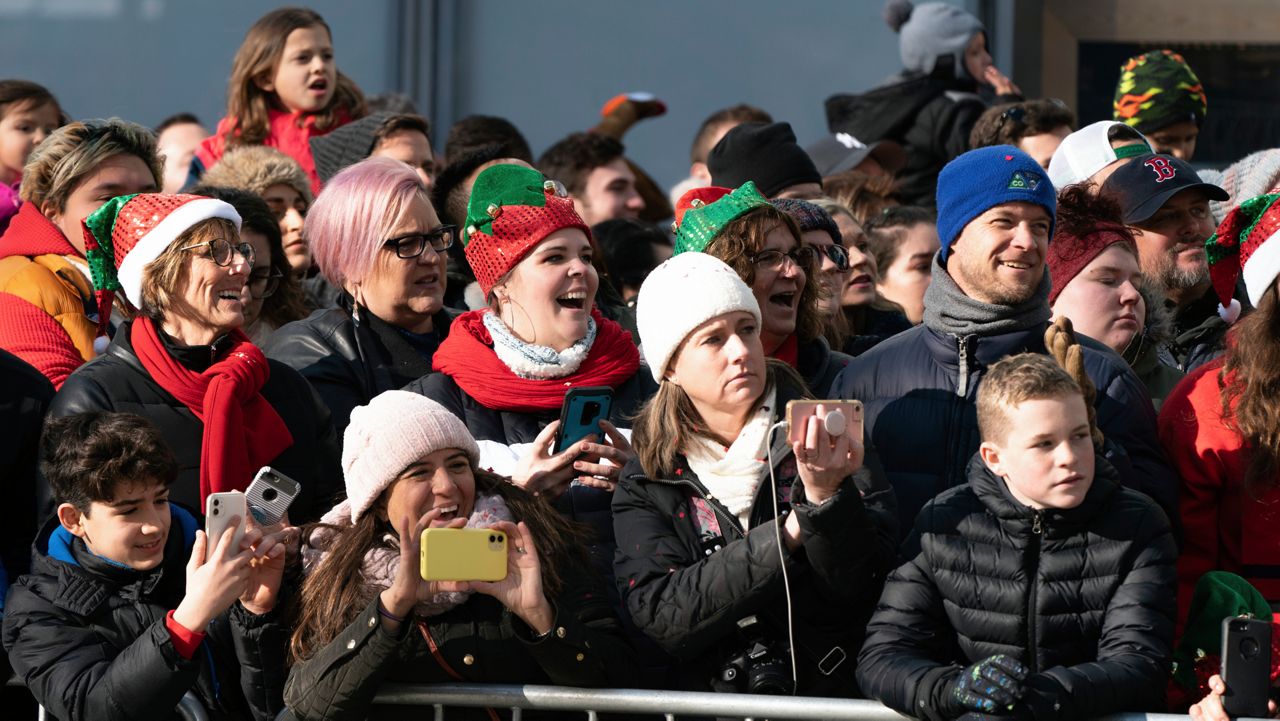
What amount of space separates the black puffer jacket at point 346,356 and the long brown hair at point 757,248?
1078mm

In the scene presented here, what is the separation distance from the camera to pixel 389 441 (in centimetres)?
460

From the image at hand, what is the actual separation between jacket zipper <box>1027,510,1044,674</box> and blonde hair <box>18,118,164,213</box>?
3.43 metres

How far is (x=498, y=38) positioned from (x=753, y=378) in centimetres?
725

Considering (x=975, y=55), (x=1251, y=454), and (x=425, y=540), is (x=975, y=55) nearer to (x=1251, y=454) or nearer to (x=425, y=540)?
(x=1251, y=454)

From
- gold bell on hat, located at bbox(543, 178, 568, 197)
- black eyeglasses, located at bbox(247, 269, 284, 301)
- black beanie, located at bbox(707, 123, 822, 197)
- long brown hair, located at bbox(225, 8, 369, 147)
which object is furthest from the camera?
long brown hair, located at bbox(225, 8, 369, 147)

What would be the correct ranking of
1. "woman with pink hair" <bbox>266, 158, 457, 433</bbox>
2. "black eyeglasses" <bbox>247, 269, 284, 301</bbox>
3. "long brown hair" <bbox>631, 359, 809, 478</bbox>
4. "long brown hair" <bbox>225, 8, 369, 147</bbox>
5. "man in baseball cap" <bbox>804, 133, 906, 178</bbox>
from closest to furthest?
1. "long brown hair" <bbox>631, 359, 809, 478</bbox>
2. "woman with pink hair" <bbox>266, 158, 457, 433</bbox>
3. "black eyeglasses" <bbox>247, 269, 284, 301</bbox>
4. "long brown hair" <bbox>225, 8, 369, 147</bbox>
5. "man in baseball cap" <bbox>804, 133, 906, 178</bbox>

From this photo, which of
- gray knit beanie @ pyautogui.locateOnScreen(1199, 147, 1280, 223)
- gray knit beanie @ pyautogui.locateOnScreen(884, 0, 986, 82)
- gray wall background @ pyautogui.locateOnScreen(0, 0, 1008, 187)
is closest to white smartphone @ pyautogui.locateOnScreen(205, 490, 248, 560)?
gray knit beanie @ pyautogui.locateOnScreen(1199, 147, 1280, 223)

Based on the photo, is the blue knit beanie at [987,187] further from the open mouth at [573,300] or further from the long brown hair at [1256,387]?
the open mouth at [573,300]

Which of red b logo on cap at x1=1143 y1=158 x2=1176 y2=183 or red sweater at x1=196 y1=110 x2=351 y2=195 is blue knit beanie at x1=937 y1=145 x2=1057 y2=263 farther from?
red sweater at x1=196 y1=110 x2=351 y2=195

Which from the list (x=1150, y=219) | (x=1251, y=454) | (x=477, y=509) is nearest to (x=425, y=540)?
(x=477, y=509)

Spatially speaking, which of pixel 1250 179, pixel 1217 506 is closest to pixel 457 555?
pixel 1217 506

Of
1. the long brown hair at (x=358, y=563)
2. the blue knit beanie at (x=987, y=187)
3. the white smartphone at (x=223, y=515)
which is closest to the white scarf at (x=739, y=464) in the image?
the long brown hair at (x=358, y=563)

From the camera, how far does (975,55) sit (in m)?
8.95

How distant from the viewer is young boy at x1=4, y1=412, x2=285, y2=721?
4406 mm
